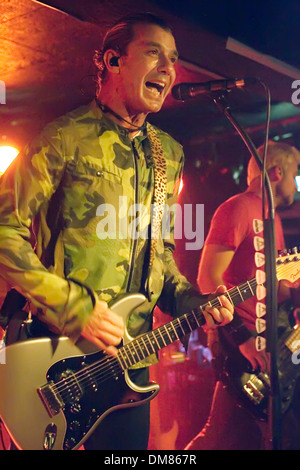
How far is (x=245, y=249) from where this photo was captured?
280 cm

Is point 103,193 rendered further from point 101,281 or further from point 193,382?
point 193,382

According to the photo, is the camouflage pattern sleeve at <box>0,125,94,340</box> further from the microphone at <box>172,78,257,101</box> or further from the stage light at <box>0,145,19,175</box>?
the stage light at <box>0,145,19,175</box>

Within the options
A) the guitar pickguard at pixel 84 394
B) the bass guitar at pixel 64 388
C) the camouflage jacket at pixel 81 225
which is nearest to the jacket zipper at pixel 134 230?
the camouflage jacket at pixel 81 225

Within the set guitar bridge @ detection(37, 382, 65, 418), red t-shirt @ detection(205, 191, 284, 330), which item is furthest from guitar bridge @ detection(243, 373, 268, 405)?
guitar bridge @ detection(37, 382, 65, 418)

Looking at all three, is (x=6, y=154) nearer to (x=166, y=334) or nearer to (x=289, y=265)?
(x=166, y=334)

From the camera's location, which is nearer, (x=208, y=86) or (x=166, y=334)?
(x=208, y=86)

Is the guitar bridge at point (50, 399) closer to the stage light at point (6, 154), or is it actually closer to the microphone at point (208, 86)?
the microphone at point (208, 86)

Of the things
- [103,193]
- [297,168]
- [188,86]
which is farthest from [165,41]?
[297,168]

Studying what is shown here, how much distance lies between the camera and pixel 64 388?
1.82 m

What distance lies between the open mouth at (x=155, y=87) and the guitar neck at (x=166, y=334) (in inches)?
37.0

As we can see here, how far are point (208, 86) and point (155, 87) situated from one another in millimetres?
321

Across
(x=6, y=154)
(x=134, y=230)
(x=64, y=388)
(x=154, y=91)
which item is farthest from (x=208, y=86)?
(x=6, y=154)

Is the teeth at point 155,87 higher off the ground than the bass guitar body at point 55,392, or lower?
higher

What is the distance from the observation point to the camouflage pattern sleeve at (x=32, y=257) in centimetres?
178
